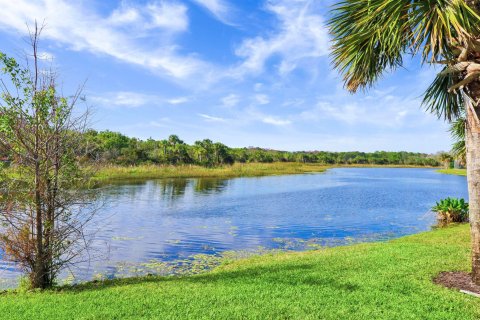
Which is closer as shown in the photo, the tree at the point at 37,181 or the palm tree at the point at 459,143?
the tree at the point at 37,181

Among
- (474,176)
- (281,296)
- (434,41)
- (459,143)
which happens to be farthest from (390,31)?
(459,143)

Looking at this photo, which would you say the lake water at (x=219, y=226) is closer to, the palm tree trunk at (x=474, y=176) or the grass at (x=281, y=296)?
the grass at (x=281, y=296)

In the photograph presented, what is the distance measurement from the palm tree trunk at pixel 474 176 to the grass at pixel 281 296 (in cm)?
82

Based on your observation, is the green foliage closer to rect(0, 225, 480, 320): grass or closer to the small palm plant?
rect(0, 225, 480, 320): grass

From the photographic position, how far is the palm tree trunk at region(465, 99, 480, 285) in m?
6.32

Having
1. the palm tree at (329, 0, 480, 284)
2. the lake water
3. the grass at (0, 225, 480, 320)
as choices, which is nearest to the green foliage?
the palm tree at (329, 0, 480, 284)

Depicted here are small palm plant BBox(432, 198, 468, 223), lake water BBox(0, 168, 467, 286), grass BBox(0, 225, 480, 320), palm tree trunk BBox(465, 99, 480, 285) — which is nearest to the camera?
grass BBox(0, 225, 480, 320)

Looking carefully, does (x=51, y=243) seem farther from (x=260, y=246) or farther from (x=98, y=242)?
(x=260, y=246)

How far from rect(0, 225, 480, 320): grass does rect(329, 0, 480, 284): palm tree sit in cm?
143

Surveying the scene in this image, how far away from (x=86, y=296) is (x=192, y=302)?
2220mm

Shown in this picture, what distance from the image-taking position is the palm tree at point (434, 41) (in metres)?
5.82

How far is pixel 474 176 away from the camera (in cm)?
638

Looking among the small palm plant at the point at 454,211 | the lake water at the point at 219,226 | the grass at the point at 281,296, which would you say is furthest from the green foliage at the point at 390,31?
the small palm plant at the point at 454,211

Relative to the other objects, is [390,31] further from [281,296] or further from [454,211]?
[454,211]
